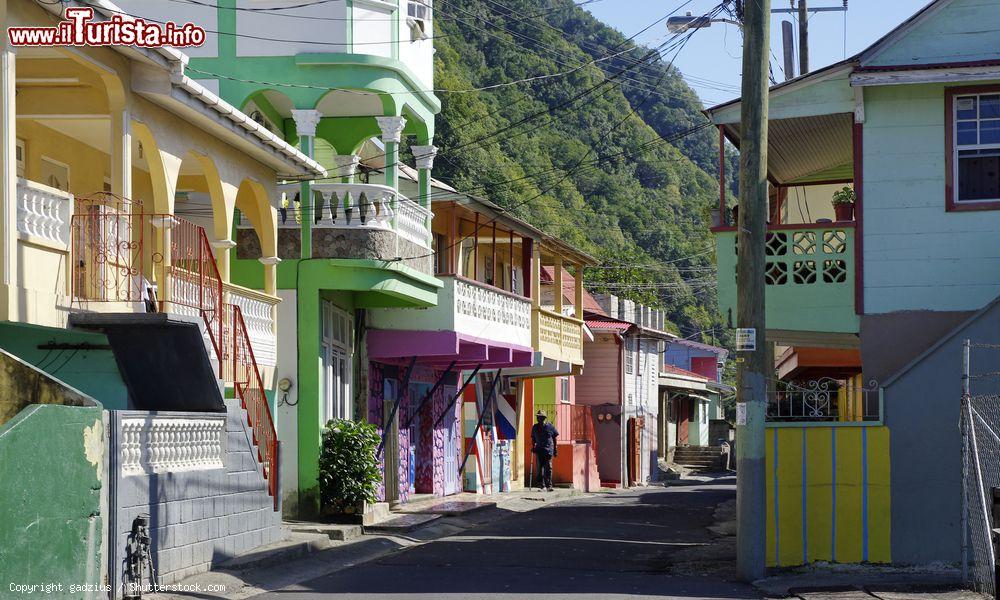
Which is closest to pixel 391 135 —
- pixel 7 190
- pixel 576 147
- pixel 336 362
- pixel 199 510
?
pixel 336 362

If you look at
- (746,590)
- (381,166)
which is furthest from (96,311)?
(381,166)

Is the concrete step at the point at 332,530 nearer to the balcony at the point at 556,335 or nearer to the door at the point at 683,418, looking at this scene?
the balcony at the point at 556,335

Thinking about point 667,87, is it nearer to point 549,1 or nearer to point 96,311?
point 549,1

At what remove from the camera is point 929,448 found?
1633 cm

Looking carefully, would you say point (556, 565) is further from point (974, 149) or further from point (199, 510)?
point (974, 149)

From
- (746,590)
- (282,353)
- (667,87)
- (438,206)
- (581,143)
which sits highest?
(667,87)

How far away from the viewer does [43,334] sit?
50.1ft

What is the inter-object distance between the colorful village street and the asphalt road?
0.34 ft

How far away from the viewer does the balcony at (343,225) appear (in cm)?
2262

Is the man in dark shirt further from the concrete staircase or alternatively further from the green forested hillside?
the concrete staircase

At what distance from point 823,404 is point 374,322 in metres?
11.3

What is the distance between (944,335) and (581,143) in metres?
51.0

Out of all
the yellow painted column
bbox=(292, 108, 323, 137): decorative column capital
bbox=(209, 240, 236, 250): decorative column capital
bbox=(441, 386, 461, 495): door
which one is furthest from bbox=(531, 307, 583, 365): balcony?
the yellow painted column
